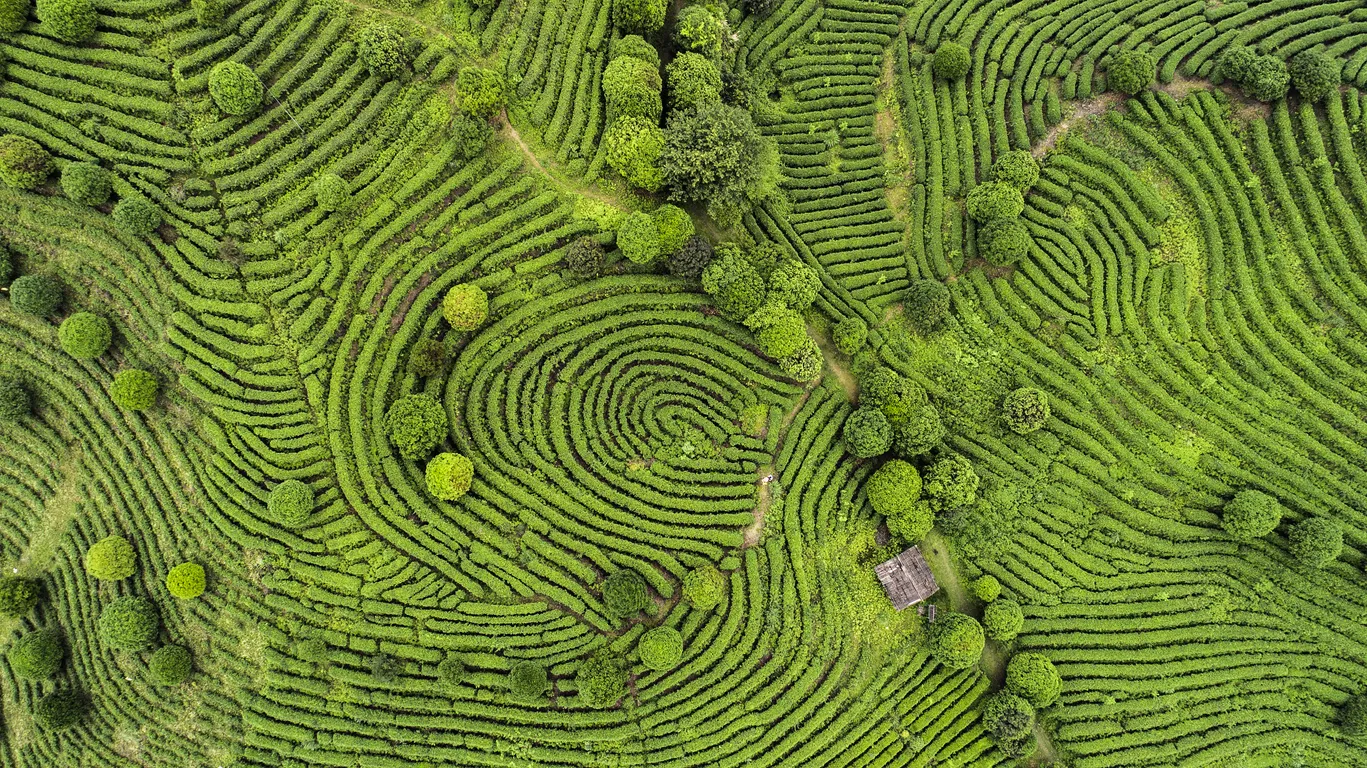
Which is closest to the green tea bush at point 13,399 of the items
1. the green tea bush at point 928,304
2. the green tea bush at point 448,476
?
the green tea bush at point 448,476

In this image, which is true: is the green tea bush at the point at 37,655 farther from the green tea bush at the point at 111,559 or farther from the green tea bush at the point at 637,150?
the green tea bush at the point at 637,150

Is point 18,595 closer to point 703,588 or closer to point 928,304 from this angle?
point 703,588

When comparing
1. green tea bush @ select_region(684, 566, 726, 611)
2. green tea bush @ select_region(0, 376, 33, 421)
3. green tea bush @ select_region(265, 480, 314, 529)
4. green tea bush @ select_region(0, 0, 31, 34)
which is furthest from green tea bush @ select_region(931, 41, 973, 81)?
green tea bush @ select_region(0, 376, 33, 421)

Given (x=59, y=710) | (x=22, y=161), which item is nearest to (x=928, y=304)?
(x=22, y=161)

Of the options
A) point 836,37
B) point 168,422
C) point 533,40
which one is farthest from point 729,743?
point 836,37

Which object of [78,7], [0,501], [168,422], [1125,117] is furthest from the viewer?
[1125,117]

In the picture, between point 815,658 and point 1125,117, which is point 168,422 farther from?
point 1125,117
